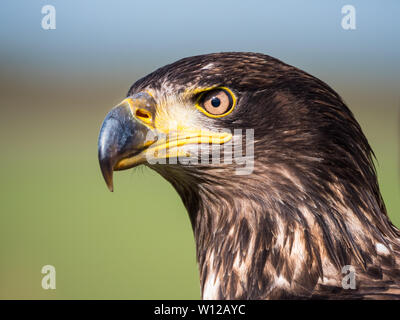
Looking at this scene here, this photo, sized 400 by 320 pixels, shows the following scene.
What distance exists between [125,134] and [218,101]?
518 mm

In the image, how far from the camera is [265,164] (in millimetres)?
2746

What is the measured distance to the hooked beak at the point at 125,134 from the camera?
8.83 ft

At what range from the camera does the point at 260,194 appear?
109 inches

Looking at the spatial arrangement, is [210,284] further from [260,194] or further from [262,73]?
[262,73]

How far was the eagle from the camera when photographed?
2574 mm
